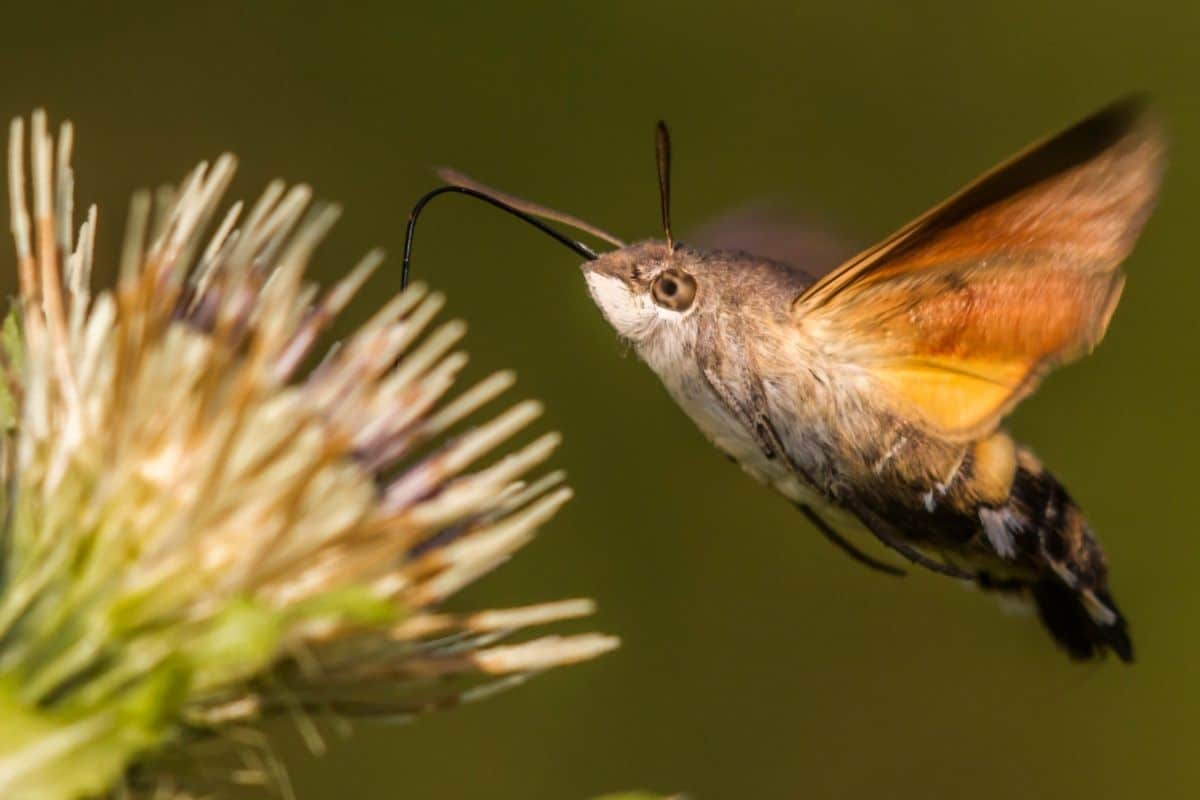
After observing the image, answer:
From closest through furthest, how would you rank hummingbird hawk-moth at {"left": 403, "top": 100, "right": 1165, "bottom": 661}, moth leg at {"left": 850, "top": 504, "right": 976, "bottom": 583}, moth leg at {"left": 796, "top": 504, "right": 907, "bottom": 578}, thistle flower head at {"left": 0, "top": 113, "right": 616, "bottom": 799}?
Result: 1. thistle flower head at {"left": 0, "top": 113, "right": 616, "bottom": 799}
2. hummingbird hawk-moth at {"left": 403, "top": 100, "right": 1165, "bottom": 661}
3. moth leg at {"left": 850, "top": 504, "right": 976, "bottom": 583}
4. moth leg at {"left": 796, "top": 504, "right": 907, "bottom": 578}

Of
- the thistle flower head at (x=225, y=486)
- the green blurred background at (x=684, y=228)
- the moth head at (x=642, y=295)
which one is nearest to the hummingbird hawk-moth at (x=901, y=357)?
the moth head at (x=642, y=295)

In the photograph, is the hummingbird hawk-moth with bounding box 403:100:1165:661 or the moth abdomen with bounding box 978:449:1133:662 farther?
the moth abdomen with bounding box 978:449:1133:662

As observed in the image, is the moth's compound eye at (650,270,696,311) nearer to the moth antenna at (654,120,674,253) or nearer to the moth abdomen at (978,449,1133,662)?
the moth antenna at (654,120,674,253)

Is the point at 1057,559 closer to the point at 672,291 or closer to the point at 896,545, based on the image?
the point at 896,545

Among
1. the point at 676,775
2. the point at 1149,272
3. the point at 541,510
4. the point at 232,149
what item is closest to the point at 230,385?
the point at 541,510

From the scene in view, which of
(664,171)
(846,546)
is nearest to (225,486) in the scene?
(664,171)

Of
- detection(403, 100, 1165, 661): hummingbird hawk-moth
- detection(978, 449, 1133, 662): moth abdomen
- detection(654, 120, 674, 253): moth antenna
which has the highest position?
detection(654, 120, 674, 253): moth antenna

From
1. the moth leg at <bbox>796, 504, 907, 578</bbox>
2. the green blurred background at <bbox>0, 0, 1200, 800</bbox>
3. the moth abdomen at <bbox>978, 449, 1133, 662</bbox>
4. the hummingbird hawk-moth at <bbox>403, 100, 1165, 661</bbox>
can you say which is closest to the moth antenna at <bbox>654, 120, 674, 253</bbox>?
the hummingbird hawk-moth at <bbox>403, 100, 1165, 661</bbox>

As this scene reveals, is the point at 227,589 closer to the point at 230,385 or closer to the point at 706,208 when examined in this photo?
the point at 230,385
